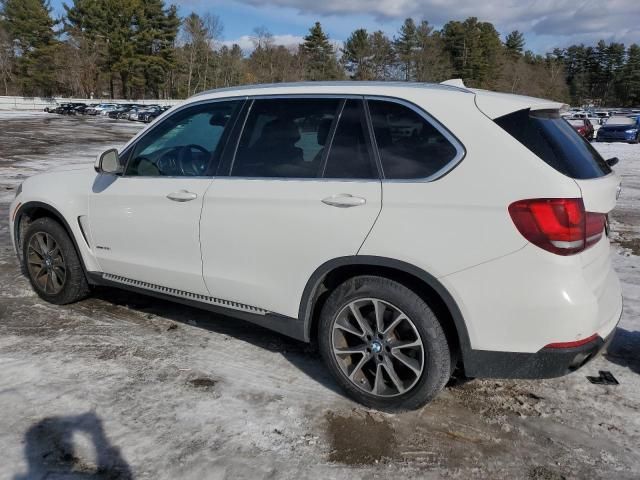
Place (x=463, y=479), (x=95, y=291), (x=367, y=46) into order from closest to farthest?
(x=463, y=479)
(x=95, y=291)
(x=367, y=46)

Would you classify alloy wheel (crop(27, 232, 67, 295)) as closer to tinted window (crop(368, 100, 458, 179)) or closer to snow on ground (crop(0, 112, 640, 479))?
snow on ground (crop(0, 112, 640, 479))

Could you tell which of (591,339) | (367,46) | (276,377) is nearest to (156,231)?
(276,377)

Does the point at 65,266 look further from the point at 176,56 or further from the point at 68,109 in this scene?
the point at 176,56

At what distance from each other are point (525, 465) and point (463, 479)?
1.15 feet

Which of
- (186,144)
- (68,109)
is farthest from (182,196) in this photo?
(68,109)

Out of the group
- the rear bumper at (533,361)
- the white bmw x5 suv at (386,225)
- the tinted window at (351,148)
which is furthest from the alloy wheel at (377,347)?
the tinted window at (351,148)

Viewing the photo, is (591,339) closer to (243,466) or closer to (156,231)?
(243,466)

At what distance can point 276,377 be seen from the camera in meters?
3.59

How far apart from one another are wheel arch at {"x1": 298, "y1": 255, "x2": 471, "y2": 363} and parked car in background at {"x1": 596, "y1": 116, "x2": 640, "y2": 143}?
31.4 metres

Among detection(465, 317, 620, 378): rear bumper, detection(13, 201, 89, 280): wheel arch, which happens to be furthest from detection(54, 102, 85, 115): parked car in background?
detection(465, 317, 620, 378): rear bumper

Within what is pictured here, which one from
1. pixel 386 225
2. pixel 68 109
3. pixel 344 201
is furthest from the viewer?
pixel 68 109

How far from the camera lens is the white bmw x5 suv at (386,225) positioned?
2648 mm

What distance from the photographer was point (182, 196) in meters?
3.63

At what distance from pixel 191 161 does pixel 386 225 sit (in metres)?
1.62
